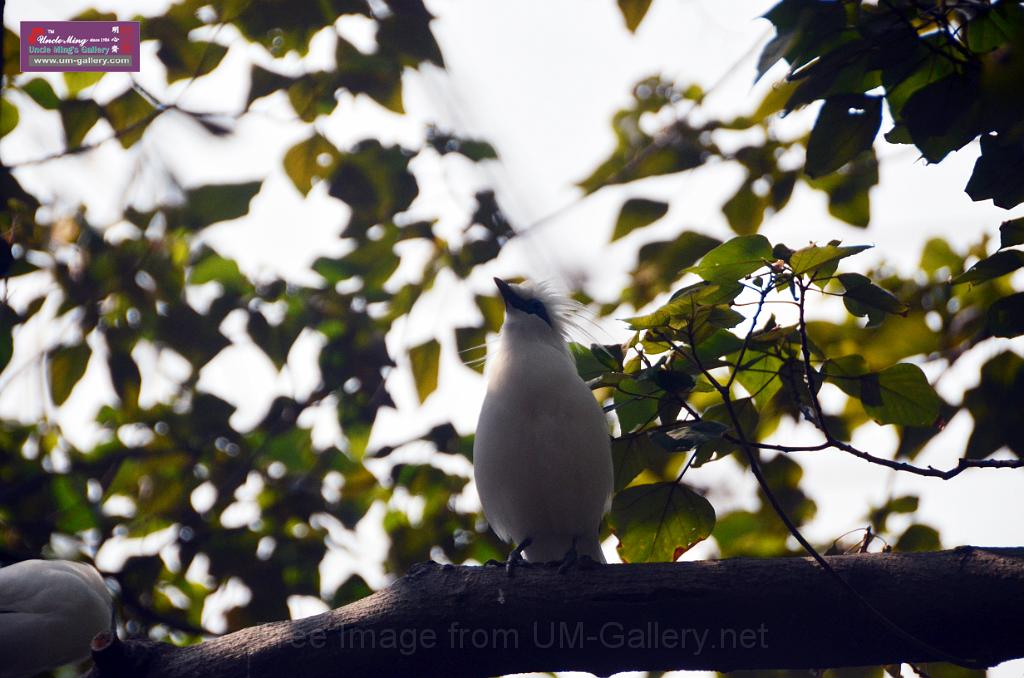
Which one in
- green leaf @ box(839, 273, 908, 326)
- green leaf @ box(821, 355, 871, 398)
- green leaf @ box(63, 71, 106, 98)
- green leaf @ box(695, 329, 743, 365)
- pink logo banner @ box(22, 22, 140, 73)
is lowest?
green leaf @ box(821, 355, 871, 398)

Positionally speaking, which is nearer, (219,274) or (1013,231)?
(1013,231)

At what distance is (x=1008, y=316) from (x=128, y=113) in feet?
10.1

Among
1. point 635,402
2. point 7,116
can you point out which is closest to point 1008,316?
point 635,402

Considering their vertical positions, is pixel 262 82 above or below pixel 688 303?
above

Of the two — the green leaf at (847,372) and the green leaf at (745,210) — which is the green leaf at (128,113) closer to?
the green leaf at (745,210)

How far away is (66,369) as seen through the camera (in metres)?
3.57

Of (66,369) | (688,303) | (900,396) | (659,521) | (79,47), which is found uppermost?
(79,47)

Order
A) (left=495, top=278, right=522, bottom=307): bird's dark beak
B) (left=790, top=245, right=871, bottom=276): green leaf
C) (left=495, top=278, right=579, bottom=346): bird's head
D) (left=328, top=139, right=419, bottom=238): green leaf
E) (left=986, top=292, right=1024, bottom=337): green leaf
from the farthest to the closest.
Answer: (left=495, top=278, right=522, bottom=307): bird's dark beak, (left=495, top=278, right=579, bottom=346): bird's head, (left=328, top=139, right=419, bottom=238): green leaf, (left=986, top=292, right=1024, bottom=337): green leaf, (left=790, top=245, right=871, bottom=276): green leaf

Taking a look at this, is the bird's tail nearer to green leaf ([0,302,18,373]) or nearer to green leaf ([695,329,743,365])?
green leaf ([695,329,743,365])

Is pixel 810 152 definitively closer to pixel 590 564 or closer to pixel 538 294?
pixel 590 564

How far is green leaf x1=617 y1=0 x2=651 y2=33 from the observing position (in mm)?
2695

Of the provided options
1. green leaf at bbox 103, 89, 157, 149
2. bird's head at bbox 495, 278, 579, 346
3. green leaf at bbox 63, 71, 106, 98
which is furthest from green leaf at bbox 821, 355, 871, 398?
green leaf at bbox 63, 71, 106, 98

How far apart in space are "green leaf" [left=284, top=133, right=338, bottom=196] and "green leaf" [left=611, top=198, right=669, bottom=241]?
1.21 m

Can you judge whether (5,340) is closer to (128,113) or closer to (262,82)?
(128,113)
